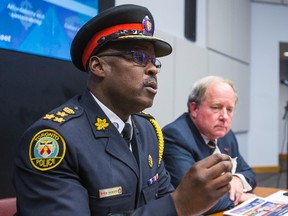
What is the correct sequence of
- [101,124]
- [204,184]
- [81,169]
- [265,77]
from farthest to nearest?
[265,77] < [101,124] < [81,169] < [204,184]

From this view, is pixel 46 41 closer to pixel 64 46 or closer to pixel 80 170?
pixel 64 46

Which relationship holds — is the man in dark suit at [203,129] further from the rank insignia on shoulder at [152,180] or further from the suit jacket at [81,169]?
the suit jacket at [81,169]

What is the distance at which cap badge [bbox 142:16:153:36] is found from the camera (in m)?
1.08

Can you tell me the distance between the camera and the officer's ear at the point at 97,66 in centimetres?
104

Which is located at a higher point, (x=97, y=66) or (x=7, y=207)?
(x=97, y=66)

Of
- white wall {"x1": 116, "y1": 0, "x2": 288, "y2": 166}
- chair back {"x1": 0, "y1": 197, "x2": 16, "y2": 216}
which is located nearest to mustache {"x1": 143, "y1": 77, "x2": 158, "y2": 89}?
chair back {"x1": 0, "y1": 197, "x2": 16, "y2": 216}

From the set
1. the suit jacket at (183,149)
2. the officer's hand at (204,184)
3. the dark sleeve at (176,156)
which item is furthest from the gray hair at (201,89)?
the officer's hand at (204,184)

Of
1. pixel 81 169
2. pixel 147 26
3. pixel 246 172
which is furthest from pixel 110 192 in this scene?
pixel 246 172

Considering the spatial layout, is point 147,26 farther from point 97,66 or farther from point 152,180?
point 152,180

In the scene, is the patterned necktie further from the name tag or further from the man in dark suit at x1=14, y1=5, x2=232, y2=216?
the name tag

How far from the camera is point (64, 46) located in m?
1.61

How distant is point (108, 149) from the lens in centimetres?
96

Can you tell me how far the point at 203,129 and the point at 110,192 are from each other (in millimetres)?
879

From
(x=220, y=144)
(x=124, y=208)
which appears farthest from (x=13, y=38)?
(x=220, y=144)
